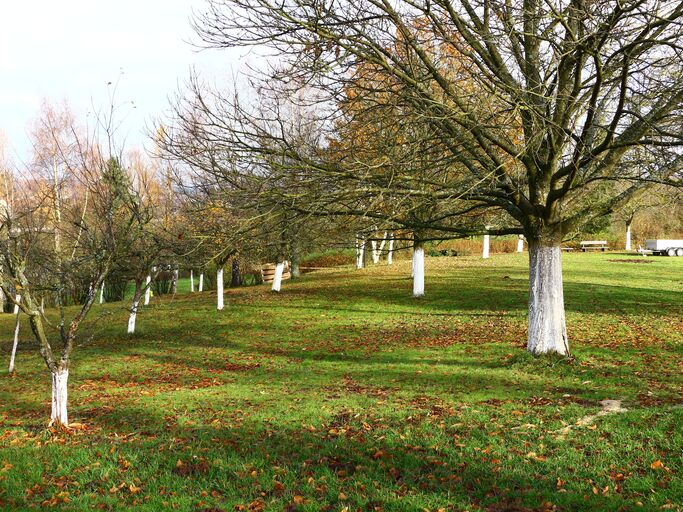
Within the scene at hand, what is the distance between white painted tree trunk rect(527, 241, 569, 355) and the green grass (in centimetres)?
39

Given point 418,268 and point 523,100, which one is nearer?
point 523,100

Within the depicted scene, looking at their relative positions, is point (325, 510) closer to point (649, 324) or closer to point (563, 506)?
point (563, 506)

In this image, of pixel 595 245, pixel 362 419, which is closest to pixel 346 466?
pixel 362 419

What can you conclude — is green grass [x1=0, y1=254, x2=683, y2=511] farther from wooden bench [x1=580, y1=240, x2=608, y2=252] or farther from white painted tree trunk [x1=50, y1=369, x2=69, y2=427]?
wooden bench [x1=580, y1=240, x2=608, y2=252]

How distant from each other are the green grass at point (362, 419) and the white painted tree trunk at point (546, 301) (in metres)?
Result: 0.39

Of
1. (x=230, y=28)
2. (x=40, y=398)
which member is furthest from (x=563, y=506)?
(x=40, y=398)

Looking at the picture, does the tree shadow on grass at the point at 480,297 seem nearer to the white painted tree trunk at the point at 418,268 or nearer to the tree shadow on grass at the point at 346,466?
the white painted tree trunk at the point at 418,268

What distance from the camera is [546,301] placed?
10.3m

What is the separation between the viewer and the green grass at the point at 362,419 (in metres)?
5.01

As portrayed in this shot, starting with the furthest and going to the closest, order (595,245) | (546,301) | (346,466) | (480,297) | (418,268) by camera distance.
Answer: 1. (595,245)
2. (418,268)
3. (480,297)
4. (546,301)
5. (346,466)

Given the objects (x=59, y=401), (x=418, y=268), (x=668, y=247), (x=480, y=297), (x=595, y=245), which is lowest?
(x=59, y=401)

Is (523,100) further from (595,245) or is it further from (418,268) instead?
(595,245)

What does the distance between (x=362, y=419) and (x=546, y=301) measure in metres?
4.74

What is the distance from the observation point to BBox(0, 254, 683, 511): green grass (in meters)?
5.01
